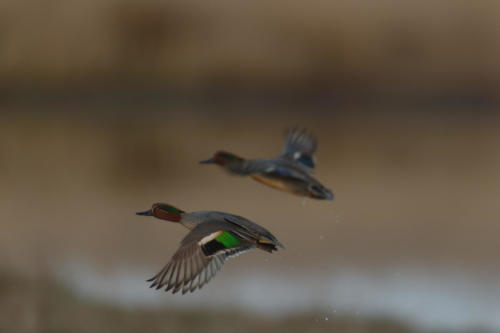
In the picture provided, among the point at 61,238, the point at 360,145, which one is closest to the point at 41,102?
the point at 360,145

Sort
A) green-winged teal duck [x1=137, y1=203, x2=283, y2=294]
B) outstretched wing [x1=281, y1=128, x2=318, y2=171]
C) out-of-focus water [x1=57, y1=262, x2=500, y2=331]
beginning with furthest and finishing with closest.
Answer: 1. out-of-focus water [x1=57, y1=262, x2=500, y2=331]
2. outstretched wing [x1=281, y1=128, x2=318, y2=171]
3. green-winged teal duck [x1=137, y1=203, x2=283, y2=294]

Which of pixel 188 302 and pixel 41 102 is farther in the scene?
pixel 41 102

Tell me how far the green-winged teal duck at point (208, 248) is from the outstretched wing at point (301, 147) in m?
1.33

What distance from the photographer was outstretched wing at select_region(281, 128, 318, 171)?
4.89 m

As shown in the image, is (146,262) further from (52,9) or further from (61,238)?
(52,9)

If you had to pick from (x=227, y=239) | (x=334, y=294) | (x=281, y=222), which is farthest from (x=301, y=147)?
(x=281, y=222)

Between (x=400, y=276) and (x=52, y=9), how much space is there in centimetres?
1646

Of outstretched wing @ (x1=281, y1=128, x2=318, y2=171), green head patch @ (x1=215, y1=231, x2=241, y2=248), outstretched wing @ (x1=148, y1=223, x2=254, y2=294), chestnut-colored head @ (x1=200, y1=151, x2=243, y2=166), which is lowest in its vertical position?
outstretched wing @ (x1=148, y1=223, x2=254, y2=294)

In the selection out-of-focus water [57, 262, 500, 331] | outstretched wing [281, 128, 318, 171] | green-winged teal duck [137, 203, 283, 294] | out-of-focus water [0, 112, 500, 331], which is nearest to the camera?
green-winged teal duck [137, 203, 283, 294]

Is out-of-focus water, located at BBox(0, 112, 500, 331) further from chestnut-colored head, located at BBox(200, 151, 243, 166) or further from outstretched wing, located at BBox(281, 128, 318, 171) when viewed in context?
chestnut-colored head, located at BBox(200, 151, 243, 166)

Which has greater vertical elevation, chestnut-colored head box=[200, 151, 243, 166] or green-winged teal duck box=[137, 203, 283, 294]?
chestnut-colored head box=[200, 151, 243, 166]

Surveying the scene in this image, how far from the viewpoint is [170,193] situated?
9117 millimetres

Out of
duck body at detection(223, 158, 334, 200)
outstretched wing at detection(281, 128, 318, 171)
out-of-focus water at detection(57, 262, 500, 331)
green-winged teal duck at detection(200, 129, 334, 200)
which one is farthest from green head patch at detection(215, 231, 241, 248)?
out-of-focus water at detection(57, 262, 500, 331)

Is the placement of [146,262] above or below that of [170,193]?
below
